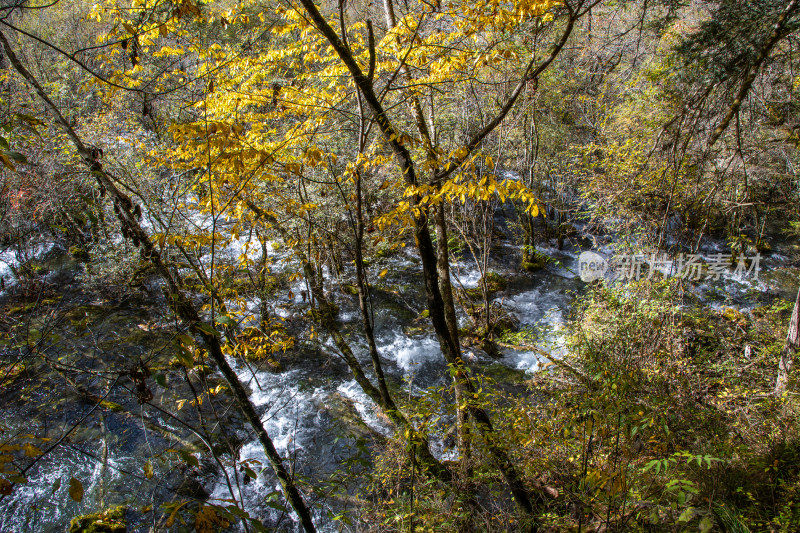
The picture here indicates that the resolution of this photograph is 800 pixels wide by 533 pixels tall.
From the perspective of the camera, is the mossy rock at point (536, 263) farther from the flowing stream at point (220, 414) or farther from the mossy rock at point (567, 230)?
the mossy rock at point (567, 230)

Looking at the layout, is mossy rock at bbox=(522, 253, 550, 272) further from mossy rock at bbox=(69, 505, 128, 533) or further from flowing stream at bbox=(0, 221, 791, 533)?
mossy rock at bbox=(69, 505, 128, 533)

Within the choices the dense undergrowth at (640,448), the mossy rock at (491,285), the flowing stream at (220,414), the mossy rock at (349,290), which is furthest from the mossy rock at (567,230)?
the mossy rock at (349,290)

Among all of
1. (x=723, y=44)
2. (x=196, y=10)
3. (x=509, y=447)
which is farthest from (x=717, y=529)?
(x=196, y=10)

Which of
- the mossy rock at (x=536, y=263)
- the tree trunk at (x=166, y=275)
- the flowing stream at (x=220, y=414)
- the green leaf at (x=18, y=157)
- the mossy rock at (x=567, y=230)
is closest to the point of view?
the green leaf at (x=18, y=157)

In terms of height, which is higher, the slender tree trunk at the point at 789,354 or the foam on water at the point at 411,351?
the slender tree trunk at the point at 789,354

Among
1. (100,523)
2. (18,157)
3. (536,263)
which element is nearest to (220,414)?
(100,523)

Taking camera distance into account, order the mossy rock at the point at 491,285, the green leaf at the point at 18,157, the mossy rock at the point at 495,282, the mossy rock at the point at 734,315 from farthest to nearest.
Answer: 1. the mossy rock at the point at 495,282
2. the mossy rock at the point at 491,285
3. the mossy rock at the point at 734,315
4. the green leaf at the point at 18,157

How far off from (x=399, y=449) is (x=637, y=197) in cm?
727

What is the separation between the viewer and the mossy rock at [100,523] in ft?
14.2

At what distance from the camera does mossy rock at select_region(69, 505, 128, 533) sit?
4.32 metres

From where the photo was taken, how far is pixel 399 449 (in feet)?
12.8

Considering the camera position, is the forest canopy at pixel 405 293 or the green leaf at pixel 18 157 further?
the forest canopy at pixel 405 293

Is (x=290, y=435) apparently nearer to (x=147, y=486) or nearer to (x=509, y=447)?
(x=147, y=486)

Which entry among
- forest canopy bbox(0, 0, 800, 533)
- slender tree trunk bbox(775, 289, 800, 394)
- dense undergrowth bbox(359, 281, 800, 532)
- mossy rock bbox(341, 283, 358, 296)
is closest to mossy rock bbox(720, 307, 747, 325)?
forest canopy bbox(0, 0, 800, 533)
